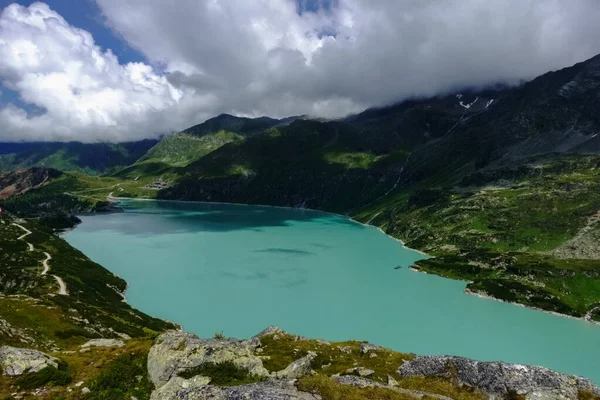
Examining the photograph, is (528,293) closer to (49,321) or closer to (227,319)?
(227,319)

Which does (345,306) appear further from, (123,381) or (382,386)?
(382,386)

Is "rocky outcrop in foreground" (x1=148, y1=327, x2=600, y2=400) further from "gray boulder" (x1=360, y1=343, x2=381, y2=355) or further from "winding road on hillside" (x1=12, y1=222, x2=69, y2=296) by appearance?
"winding road on hillside" (x1=12, y1=222, x2=69, y2=296)

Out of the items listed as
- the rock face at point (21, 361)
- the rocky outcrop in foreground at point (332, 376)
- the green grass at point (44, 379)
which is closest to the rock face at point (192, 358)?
the rocky outcrop in foreground at point (332, 376)

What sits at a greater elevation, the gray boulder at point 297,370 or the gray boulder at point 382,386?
the gray boulder at point 382,386

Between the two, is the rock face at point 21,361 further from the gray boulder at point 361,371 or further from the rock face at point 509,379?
the rock face at point 509,379

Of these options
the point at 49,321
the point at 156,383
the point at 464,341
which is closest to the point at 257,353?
the point at 156,383

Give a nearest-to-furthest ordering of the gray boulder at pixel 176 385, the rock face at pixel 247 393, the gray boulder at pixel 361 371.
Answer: the rock face at pixel 247 393, the gray boulder at pixel 176 385, the gray boulder at pixel 361 371

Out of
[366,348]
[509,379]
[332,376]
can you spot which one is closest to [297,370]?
[332,376]
